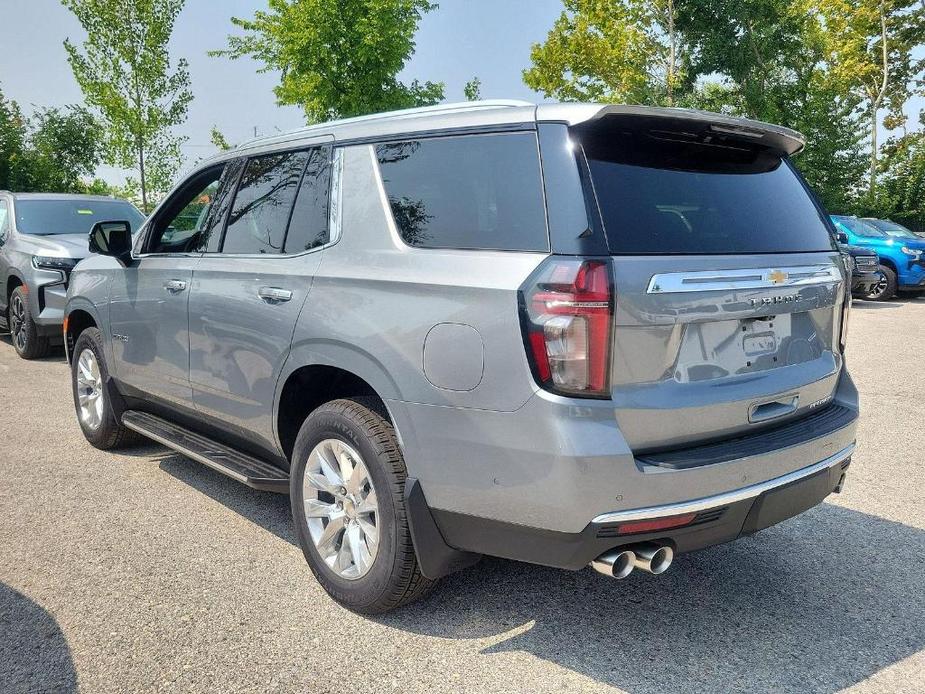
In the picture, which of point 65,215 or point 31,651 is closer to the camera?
point 31,651

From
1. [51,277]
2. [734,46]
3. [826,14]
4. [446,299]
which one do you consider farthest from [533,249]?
[826,14]

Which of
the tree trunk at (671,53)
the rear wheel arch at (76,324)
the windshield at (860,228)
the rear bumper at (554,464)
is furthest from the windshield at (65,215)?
the tree trunk at (671,53)

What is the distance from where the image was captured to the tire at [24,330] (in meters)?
9.24

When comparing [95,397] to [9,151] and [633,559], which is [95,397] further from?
[9,151]

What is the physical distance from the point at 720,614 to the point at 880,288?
16602mm

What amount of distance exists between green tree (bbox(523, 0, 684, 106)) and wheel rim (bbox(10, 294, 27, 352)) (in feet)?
67.2

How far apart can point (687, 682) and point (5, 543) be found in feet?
10.6

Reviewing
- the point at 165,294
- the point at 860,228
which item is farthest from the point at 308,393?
the point at 860,228

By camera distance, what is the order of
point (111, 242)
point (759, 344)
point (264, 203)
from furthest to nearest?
point (111, 242) < point (264, 203) < point (759, 344)

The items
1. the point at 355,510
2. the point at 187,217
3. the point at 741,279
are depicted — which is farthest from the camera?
the point at 187,217

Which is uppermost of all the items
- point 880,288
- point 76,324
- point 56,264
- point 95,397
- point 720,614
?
point 56,264

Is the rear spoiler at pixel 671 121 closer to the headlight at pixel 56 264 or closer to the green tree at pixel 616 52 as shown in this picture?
the headlight at pixel 56 264

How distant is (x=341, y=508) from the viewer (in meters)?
3.33

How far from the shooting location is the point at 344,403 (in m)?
3.26
